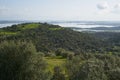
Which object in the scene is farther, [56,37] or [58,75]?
[56,37]

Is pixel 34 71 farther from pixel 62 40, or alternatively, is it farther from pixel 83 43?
pixel 83 43

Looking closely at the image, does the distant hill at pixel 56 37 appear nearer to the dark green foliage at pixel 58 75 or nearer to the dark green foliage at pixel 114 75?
the dark green foliage at pixel 58 75

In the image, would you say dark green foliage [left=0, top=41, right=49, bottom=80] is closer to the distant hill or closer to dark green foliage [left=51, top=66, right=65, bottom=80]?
dark green foliage [left=51, top=66, right=65, bottom=80]

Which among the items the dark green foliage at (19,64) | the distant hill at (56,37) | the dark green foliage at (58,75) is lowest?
the distant hill at (56,37)

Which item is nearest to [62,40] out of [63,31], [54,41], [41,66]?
[54,41]

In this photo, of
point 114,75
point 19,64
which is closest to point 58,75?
point 19,64

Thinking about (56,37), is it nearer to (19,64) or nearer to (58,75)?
(58,75)

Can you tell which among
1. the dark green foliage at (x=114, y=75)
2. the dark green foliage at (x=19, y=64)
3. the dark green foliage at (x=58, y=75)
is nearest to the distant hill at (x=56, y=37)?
the dark green foliage at (x=58, y=75)

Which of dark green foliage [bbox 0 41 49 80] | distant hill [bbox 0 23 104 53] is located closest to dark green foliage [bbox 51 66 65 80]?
dark green foliage [bbox 0 41 49 80]
